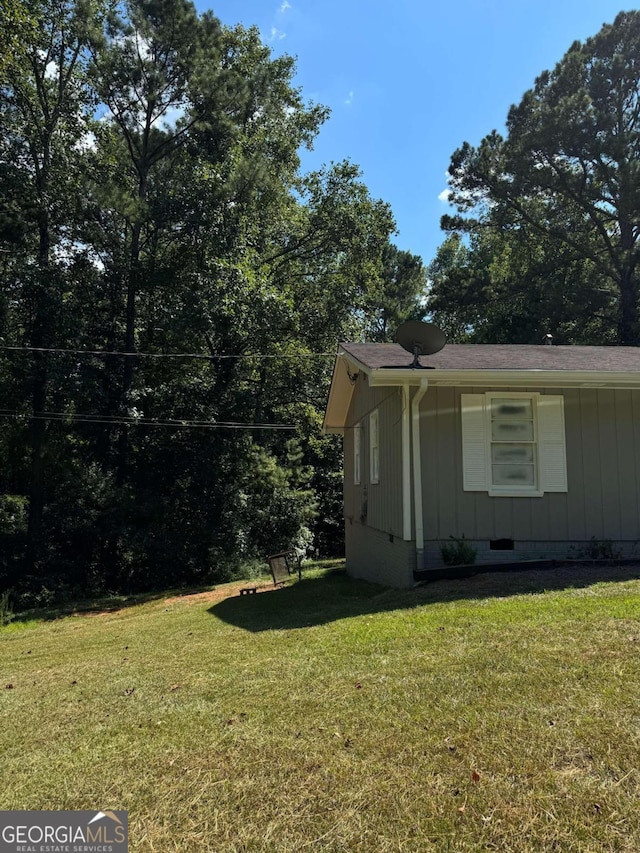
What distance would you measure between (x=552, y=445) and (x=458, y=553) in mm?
1961

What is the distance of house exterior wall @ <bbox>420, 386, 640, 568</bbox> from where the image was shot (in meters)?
7.74

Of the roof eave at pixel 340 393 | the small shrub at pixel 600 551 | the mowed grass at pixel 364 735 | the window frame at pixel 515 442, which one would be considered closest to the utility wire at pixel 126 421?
the roof eave at pixel 340 393

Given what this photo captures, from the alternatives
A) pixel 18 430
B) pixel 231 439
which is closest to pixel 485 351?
pixel 231 439

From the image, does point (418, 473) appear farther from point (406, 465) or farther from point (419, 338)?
point (419, 338)

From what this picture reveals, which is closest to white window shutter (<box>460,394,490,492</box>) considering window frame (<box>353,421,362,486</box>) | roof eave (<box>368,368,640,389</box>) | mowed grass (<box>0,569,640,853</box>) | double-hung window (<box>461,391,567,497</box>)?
double-hung window (<box>461,391,567,497</box>)

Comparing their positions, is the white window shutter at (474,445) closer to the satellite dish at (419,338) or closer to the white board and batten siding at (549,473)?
the white board and batten siding at (549,473)

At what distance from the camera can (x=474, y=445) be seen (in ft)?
25.8

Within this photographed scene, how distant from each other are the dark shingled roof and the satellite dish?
0.22m

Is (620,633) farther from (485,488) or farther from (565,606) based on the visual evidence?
(485,488)

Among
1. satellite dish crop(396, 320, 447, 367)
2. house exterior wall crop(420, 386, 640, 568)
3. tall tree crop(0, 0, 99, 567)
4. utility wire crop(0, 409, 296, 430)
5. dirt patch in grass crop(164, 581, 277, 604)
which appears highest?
tall tree crop(0, 0, 99, 567)

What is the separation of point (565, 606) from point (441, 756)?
9.73 ft

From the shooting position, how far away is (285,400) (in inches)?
807

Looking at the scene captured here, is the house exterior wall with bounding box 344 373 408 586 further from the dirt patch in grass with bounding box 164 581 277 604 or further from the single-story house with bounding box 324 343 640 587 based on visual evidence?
the dirt patch in grass with bounding box 164 581 277 604

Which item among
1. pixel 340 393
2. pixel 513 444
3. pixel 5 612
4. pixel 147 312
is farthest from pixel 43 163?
pixel 513 444
